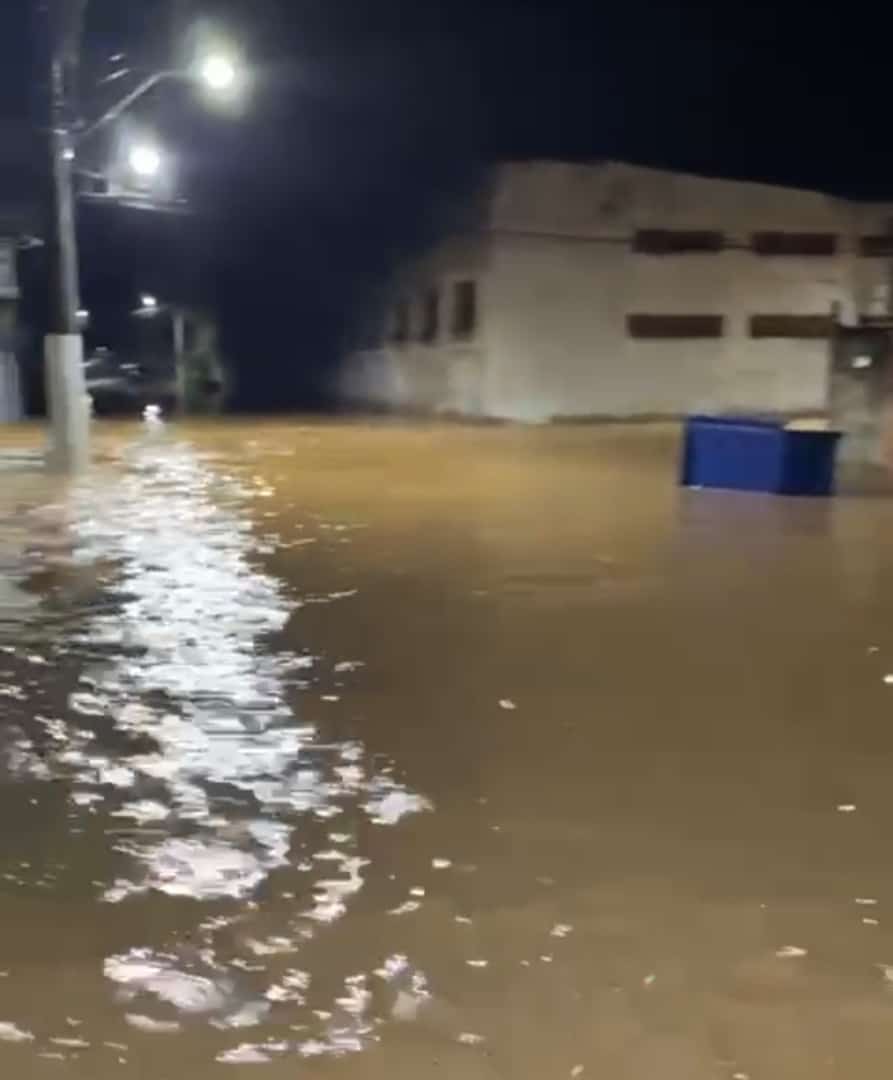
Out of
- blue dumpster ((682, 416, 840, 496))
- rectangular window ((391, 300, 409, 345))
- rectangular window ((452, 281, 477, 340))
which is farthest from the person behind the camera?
rectangular window ((391, 300, 409, 345))

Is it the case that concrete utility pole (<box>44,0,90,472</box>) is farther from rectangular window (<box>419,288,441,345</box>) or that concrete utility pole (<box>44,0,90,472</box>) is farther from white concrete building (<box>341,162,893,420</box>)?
rectangular window (<box>419,288,441,345</box>)

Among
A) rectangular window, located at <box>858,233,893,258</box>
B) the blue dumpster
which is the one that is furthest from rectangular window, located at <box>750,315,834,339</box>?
the blue dumpster

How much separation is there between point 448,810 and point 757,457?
9.30 metres

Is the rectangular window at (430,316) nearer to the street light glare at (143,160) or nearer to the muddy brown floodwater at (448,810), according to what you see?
the street light glare at (143,160)

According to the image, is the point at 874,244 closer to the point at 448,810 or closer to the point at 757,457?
the point at 757,457

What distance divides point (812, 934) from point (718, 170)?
22495 millimetres

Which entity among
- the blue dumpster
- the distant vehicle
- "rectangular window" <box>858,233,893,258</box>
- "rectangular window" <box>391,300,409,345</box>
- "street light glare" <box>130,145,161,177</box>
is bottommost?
the distant vehicle

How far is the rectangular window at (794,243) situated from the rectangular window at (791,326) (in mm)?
998

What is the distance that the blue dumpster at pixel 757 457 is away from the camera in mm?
13812

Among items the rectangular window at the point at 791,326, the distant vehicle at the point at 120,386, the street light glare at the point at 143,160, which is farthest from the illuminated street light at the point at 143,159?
the rectangular window at the point at 791,326

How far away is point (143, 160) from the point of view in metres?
26.1

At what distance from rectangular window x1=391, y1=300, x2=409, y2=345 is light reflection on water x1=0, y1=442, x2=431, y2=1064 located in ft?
57.8

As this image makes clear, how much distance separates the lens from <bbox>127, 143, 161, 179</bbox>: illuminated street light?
1027 inches

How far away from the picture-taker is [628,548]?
10906mm
